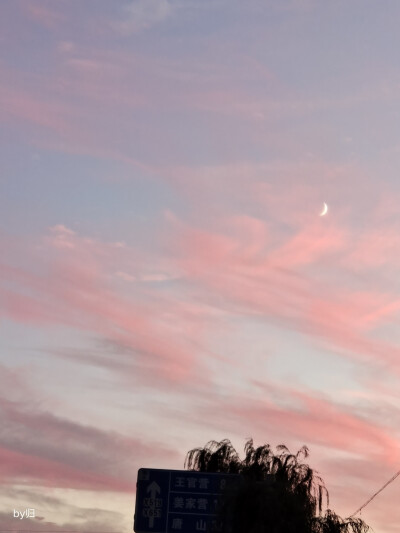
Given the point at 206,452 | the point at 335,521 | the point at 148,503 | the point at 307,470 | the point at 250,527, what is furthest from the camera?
the point at 206,452

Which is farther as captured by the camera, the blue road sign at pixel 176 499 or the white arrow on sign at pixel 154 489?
the white arrow on sign at pixel 154 489

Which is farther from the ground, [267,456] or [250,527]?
[267,456]

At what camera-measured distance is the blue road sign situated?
4003cm

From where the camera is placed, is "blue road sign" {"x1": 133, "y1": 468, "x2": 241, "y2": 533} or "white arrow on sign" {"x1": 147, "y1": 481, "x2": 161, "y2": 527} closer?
"blue road sign" {"x1": 133, "y1": 468, "x2": 241, "y2": 533}

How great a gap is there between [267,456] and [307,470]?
2.60 meters

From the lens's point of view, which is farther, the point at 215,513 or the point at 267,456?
the point at 267,456

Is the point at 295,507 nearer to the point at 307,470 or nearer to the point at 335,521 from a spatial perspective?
the point at 335,521

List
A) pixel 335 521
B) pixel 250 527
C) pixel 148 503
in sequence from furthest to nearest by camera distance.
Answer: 1. pixel 335 521
2. pixel 148 503
3. pixel 250 527

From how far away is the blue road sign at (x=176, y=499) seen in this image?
40.0 m

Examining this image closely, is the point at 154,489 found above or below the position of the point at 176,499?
above

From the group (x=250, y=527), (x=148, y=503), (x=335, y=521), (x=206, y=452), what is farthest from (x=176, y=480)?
(x=206, y=452)

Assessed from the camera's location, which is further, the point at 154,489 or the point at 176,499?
the point at 154,489

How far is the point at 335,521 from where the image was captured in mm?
44875

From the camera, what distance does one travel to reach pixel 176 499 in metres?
40.5
